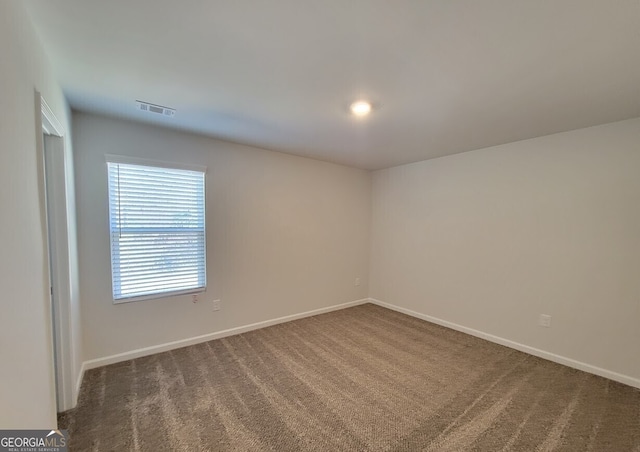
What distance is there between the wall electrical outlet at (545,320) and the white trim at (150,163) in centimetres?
416

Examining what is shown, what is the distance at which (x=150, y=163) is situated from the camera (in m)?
2.74

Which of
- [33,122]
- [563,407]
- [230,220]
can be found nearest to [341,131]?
[230,220]

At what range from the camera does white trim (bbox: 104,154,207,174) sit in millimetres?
2555

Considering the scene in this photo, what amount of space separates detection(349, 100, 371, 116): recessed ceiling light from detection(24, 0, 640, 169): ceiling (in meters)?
0.07

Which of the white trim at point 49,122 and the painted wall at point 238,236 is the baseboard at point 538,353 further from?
the white trim at point 49,122

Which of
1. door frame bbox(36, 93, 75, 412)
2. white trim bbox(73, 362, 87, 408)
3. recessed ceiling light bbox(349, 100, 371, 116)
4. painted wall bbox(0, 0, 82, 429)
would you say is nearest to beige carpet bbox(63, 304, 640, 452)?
white trim bbox(73, 362, 87, 408)

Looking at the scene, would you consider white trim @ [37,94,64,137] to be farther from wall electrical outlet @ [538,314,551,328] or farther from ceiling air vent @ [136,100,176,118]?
wall electrical outlet @ [538,314,551,328]

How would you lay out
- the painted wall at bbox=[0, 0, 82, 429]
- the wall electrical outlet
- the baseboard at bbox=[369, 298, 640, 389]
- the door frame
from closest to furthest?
the painted wall at bbox=[0, 0, 82, 429] < the door frame < the baseboard at bbox=[369, 298, 640, 389] < the wall electrical outlet

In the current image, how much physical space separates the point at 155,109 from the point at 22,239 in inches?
63.4

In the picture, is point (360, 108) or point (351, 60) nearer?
point (351, 60)

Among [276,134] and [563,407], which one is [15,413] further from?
[563,407]

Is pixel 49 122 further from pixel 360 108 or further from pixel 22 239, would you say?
pixel 360 108

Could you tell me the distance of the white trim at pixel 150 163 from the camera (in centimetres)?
256

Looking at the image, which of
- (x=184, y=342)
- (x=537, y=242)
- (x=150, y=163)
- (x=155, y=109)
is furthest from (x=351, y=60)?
(x=184, y=342)
